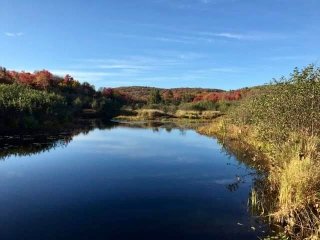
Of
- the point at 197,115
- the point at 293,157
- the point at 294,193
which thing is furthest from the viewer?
the point at 197,115

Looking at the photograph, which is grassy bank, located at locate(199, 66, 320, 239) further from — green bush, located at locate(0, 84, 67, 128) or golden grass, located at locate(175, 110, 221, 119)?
golden grass, located at locate(175, 110, 221, 119)

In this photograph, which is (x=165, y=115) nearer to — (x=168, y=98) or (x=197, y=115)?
(x=197, y=115)

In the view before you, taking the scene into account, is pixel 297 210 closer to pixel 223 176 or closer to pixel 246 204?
pixel 246 204

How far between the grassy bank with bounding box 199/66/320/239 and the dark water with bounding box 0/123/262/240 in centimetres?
101

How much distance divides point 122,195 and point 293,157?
6.80m

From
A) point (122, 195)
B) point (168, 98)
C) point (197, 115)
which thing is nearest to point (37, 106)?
point (122, 195)

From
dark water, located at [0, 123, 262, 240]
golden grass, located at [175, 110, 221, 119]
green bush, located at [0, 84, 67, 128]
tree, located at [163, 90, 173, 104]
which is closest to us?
dark water, located at [0, 123, 262, 240]

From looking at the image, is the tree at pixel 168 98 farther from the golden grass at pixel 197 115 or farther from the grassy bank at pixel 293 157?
the grassy bank at pixel 293 157

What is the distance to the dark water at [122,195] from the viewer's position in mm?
12454

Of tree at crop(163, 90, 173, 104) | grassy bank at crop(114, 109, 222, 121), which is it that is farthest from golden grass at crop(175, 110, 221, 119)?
tree at crop(163, 90, 173, 104)

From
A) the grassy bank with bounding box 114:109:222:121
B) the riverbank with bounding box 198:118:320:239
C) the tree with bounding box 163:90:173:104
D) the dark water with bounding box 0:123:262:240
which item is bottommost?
the dark water with bounding box 0:123:262:240

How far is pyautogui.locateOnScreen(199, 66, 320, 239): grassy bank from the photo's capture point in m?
12.0

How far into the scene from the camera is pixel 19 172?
21.3 meters

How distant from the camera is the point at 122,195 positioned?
1664cm
